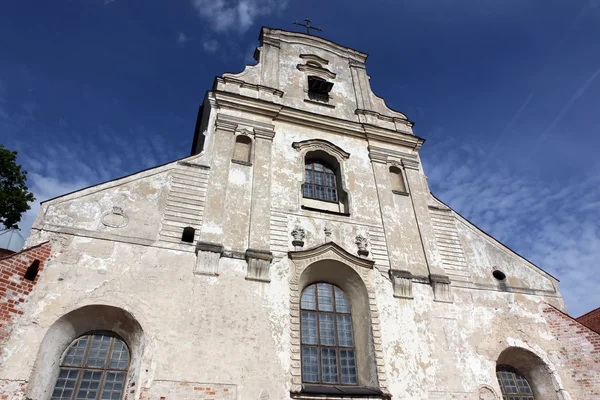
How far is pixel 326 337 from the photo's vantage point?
927 centimetres

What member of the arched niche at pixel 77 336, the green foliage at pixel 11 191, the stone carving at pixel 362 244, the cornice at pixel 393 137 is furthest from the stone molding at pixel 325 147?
the green foliage at pixel 11 191

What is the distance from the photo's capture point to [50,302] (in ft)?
25.0

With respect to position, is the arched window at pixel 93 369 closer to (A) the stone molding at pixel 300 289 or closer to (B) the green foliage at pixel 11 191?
(A) the stone molding at pixel 300 289

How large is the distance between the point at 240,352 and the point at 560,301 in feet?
27.9

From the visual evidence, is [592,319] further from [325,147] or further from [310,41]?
[310,41]

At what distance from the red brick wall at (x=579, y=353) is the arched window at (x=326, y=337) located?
4985 mm

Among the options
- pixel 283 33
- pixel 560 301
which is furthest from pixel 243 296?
pixel 283 33

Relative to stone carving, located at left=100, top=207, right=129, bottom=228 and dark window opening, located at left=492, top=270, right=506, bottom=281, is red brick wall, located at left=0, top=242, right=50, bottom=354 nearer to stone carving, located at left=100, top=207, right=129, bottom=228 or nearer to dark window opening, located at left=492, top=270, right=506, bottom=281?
stone carving, located at left=100, top=207, right=129, bottom=228

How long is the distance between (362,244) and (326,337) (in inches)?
96.8

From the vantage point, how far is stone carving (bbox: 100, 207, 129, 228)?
8953mm

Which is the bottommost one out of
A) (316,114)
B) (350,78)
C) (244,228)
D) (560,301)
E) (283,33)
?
(560,301)

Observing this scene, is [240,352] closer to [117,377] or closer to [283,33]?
[117,377]

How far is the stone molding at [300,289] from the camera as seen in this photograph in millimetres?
8398

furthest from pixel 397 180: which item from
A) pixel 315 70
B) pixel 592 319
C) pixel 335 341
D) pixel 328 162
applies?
pixel 592 319
